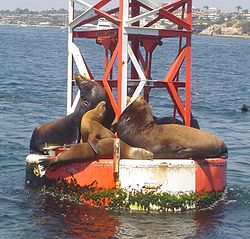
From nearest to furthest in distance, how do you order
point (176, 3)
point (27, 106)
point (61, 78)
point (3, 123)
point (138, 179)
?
point (138, 179)
point (176, 3)
point (3, 123)
point (27, 106)
point (61, 78)

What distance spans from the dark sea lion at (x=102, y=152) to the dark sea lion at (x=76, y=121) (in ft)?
3.01

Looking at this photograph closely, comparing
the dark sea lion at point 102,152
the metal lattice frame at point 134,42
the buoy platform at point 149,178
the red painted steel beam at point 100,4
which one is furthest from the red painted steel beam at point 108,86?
the buoy platform at point 149,178

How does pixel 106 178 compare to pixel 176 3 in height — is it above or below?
below

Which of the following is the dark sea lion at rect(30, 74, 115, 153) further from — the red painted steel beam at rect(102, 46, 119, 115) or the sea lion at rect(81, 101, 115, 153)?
the sea lion at rect(81, 101, 115, 153)

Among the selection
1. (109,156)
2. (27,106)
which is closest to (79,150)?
(109,156)

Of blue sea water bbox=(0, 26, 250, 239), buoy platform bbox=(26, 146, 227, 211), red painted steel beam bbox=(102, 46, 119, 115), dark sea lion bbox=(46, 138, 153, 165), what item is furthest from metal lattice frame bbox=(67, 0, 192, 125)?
blue sea water bbox=(0, 26, 250, 239)

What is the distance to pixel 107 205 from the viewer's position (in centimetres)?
1443

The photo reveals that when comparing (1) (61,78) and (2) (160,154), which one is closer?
(2) (160,154)

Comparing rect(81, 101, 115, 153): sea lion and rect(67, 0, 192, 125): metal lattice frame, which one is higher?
rect(67, 0, 192, 125): metal lattice frame

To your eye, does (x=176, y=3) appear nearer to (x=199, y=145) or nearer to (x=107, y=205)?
(x=199, y=145)

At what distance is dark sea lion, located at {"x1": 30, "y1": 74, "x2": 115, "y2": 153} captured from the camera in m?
15.3

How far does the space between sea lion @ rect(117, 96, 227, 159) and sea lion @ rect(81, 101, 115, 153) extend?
307 mm

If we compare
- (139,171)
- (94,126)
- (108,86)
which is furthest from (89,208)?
(108,86)

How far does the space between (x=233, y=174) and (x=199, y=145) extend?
4284 millimetres
